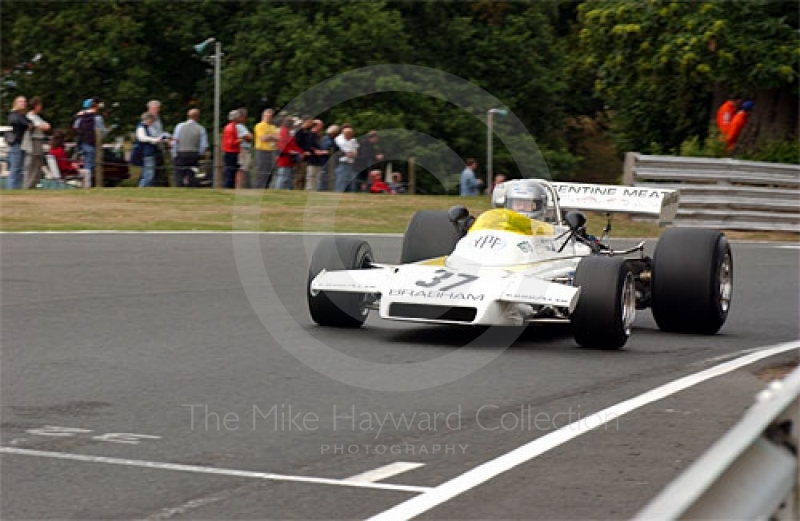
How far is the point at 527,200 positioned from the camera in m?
11.3

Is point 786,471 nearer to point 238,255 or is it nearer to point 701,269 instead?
point 701,269

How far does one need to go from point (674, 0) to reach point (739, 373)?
2073 centimetres

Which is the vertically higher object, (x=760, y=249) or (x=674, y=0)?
(x=674, y=0)

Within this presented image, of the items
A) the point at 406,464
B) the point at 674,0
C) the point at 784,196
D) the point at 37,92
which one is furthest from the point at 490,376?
Result: the point at 37,92

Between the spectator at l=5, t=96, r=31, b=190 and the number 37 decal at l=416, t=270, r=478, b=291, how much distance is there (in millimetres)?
14909

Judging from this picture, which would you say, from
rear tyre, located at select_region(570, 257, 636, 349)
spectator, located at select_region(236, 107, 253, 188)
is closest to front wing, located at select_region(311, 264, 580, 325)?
rear tyre, located at select_region(570, 257, 636, 349)

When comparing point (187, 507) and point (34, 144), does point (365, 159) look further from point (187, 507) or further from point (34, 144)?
point (187, 507)

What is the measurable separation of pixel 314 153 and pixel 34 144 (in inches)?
196

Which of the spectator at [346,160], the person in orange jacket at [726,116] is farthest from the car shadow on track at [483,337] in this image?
the person in orange jacket at [726,116]

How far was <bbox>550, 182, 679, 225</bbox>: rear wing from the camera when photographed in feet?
40.3

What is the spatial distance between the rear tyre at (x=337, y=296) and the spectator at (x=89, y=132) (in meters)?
14.6

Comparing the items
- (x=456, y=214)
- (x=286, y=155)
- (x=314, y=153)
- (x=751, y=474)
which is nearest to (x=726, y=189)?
(x=314, y=153)

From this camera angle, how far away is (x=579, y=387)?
28.5ft

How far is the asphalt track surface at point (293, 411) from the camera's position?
5.76m
